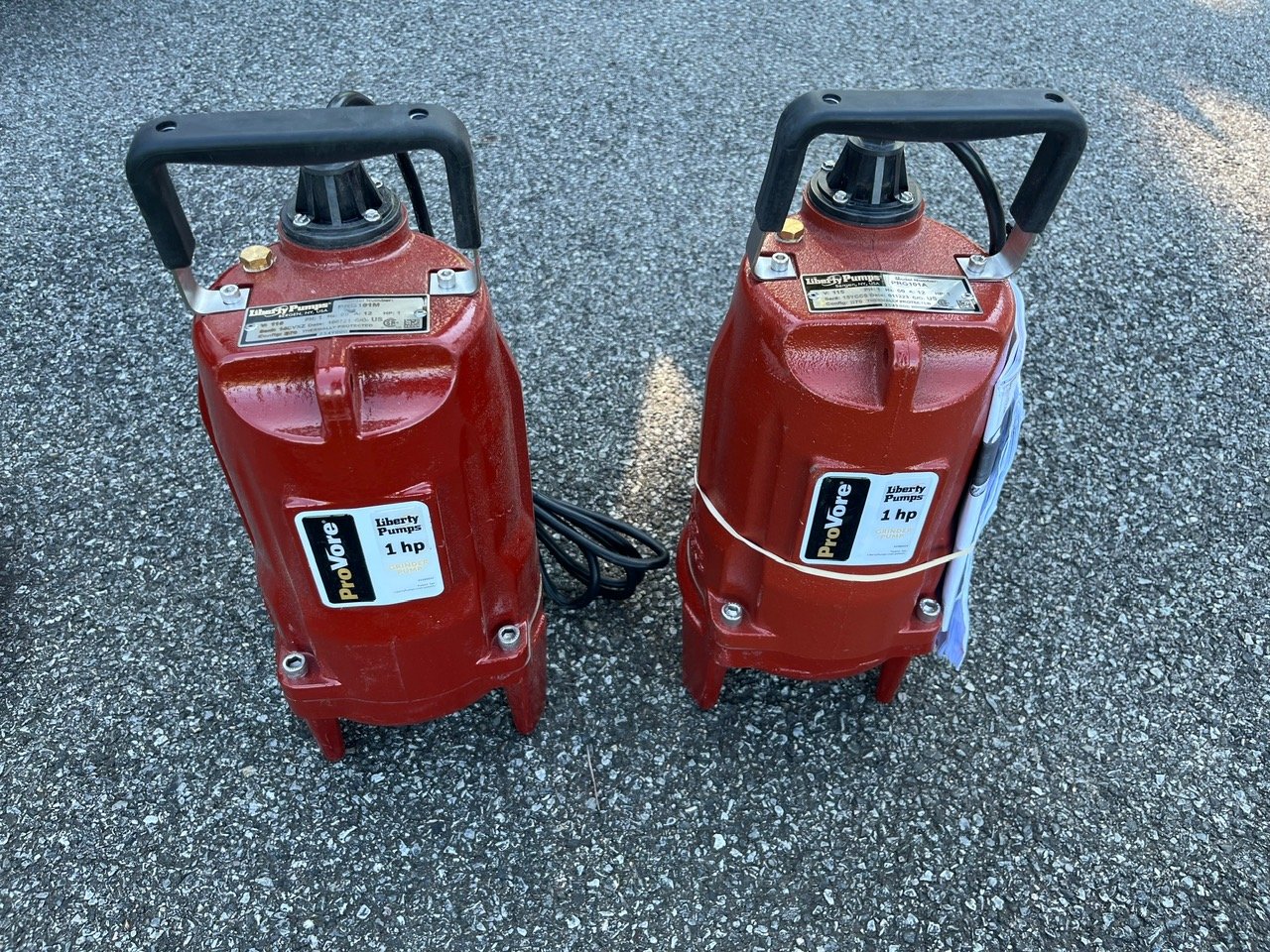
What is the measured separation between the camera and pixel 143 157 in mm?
688

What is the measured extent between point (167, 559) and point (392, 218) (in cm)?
74

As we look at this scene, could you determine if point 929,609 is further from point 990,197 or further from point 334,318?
point 334,318

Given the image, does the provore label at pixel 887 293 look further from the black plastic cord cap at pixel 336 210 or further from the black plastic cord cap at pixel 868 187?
the black plastic cord cap at pixel 336 210

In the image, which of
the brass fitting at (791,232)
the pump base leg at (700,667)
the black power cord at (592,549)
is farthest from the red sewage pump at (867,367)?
the black power cord at (592,549)

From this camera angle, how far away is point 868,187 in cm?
82

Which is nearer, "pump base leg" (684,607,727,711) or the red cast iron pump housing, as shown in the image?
the red cast iron pump housing

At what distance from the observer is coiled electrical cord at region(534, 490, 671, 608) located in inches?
46.6

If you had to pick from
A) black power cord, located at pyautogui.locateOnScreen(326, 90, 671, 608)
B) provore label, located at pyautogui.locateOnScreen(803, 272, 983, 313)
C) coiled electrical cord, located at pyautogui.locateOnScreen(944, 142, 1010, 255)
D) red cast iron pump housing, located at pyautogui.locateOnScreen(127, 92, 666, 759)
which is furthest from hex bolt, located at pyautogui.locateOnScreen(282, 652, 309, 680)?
coiled electrical cord, located at pyautogui.locateOnScreen(944, 142, 1010, 255)

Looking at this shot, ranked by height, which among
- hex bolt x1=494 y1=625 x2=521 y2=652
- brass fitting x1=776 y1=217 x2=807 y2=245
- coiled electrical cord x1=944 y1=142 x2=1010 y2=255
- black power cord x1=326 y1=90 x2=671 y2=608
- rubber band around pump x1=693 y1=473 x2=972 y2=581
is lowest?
black power cord x1=326 y1=90 x2=671 y2=608

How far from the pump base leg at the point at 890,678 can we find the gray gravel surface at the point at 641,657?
21 mm

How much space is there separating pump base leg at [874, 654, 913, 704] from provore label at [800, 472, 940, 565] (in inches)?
9.3

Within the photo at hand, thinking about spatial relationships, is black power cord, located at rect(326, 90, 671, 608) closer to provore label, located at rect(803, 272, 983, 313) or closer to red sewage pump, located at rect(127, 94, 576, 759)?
red sewage pump, located at rect(127, 94, 576, 759)

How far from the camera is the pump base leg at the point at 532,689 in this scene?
105 cm

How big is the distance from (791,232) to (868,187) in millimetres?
74
